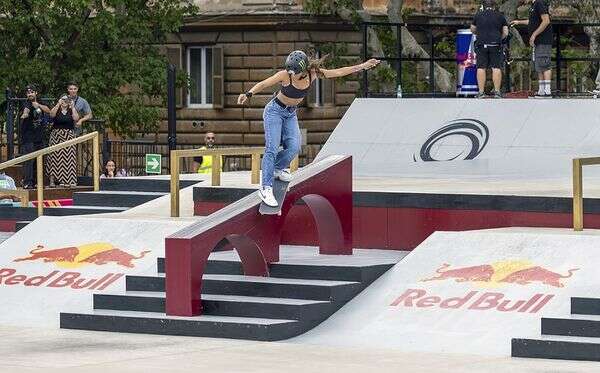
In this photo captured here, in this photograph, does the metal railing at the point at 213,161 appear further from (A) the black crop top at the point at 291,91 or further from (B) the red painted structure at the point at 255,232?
(A) the black crop top at the point at 291,91

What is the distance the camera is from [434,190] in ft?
71.3

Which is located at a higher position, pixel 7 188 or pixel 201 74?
pixel 201 74

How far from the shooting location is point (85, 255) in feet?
70.0

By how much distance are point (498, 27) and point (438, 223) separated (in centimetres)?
737

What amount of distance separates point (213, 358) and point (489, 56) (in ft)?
39.3

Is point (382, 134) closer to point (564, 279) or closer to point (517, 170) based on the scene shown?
point (517, 170)

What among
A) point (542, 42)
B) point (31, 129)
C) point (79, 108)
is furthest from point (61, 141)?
point (542, 42)

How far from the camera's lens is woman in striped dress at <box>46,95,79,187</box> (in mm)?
28969

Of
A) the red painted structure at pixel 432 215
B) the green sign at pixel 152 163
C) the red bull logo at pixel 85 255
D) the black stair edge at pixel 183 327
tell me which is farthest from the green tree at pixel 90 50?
the black stair edge at pixel 183 327

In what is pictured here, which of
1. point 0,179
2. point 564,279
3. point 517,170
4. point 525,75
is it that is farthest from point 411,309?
point 525,75

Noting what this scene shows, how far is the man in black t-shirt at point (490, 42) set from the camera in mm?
27141

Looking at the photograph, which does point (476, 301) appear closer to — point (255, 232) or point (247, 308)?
point (247, 308)

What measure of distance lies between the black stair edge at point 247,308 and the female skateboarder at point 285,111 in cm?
141

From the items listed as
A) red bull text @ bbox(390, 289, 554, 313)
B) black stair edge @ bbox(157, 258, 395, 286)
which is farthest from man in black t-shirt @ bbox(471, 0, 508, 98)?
red bull text @ bbox(390, 289, 554, 313)
